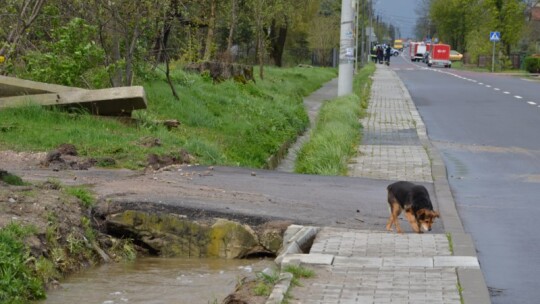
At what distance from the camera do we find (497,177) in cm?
1528

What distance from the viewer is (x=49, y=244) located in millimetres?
9312

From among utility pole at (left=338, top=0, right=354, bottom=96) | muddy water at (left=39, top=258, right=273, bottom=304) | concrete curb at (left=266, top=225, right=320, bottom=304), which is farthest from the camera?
utility pole at (left=338, top=0, right=354, bottom=96)

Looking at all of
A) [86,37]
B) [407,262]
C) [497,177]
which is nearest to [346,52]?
[86,37]

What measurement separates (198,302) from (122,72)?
12.0 meters

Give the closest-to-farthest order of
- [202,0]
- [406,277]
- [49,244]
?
[406,277] < [49,244] < [202,0]

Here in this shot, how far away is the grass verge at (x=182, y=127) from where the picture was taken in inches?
578

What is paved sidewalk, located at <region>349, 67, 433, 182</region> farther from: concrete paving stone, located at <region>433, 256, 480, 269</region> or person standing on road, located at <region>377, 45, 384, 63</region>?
person standing on road, located at <region>377, 45, 384, 63</region>

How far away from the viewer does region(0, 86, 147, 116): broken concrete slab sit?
53.0 ft

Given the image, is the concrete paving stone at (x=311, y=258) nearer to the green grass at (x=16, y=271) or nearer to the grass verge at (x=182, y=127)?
the green grass at (x=16, y=271)

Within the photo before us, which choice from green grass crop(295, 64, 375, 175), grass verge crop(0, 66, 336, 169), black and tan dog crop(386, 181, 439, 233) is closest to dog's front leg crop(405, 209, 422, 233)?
black and tan dog crop(386, 181, 439, 233)

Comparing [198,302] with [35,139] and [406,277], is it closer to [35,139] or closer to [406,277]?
[406,277]

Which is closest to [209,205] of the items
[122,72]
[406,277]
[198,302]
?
[198,302]

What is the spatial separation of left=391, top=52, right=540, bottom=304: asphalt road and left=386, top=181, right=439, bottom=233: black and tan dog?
0.56 m

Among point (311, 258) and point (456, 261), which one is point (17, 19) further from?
point (456, 261)
